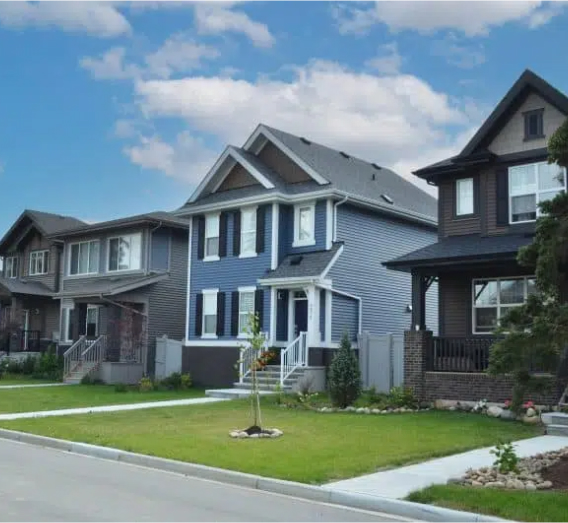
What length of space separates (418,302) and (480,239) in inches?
94.8

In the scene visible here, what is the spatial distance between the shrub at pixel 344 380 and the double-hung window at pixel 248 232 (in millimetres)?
9045

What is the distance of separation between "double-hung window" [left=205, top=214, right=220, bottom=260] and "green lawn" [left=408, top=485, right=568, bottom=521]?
19879 millimetres

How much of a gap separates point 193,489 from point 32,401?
13.3m

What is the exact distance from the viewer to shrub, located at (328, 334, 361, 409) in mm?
18766

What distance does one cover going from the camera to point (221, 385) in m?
27.1

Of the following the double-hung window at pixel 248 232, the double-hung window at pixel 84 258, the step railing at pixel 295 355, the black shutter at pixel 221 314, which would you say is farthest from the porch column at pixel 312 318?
the double-hung window at pixel 84 258

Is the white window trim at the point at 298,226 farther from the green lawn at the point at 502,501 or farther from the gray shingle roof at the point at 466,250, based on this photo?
the green lawn at the point at 502,501

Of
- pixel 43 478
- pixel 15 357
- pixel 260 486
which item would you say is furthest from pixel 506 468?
pixel 15 357

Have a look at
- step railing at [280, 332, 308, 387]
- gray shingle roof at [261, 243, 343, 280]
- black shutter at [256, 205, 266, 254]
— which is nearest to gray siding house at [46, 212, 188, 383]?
black shutter at [256, 205, 266, 254]

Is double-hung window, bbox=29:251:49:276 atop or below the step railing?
atop

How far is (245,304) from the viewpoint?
1075 inches

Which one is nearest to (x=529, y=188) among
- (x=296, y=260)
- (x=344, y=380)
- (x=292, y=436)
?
(x=344, y=380)

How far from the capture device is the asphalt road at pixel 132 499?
26.6 feet

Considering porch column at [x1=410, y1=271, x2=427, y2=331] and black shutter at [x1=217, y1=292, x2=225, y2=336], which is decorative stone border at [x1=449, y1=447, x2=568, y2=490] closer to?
porch column at [x1=410, y1=271, x2=427, y2=331]
